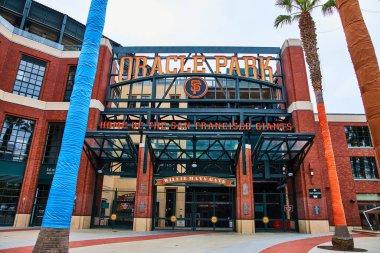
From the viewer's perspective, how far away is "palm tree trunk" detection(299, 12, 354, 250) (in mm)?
13050

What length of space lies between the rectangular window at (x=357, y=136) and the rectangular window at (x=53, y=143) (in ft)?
104

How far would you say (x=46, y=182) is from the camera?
83.3 feet

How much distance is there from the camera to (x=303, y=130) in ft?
83.8

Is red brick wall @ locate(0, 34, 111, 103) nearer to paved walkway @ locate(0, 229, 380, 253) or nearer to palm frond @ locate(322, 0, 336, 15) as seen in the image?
paved walkway @ locate(0, 229, 380, 253)

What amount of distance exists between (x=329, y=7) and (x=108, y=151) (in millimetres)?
21853

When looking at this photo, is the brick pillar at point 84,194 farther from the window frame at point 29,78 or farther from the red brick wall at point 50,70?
the window frame at point 29,78

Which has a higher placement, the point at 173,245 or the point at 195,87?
the point at 195,87

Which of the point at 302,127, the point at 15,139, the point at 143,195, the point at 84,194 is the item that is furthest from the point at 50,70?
the point at 302,127

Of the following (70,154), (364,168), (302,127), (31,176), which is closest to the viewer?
(70,154)

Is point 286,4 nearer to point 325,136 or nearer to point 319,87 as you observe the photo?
point 319,87

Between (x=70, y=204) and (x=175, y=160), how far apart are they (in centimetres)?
1751

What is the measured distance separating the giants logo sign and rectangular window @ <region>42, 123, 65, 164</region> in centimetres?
1372

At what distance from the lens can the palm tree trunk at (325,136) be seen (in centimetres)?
1305

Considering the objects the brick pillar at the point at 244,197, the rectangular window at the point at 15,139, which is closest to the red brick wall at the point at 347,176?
the brick pillar at the point at 244,197
